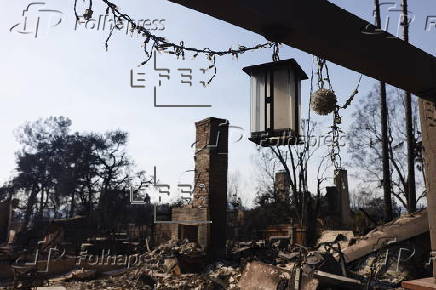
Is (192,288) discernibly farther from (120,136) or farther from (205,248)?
(120,136)

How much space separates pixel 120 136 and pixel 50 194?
321 inches

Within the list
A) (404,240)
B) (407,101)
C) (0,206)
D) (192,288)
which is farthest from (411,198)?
(0,206)

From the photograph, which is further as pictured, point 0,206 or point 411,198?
point 0,206

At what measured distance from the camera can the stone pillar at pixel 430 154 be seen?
3201 mm

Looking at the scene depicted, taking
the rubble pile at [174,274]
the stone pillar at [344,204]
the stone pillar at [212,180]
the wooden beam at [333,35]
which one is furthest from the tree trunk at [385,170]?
the wooden beam at [333,35]

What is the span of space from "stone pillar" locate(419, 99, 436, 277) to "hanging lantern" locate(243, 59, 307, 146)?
1.43 metres

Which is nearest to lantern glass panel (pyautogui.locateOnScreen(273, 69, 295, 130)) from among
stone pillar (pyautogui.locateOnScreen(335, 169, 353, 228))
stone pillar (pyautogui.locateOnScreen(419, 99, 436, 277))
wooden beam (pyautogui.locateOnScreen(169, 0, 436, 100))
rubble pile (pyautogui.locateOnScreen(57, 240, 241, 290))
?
wooden beam (pyautogui.locateOnScreen(169, 0, 436, 100))

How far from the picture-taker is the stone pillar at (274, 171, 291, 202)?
899 inches

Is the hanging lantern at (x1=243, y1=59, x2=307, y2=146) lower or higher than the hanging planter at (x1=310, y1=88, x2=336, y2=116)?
lower

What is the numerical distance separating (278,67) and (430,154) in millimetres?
1722

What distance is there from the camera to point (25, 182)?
109ft

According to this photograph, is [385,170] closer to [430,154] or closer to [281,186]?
[430,154]

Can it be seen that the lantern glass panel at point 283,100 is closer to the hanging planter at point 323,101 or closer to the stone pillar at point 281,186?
the hanging planter at point 323,101

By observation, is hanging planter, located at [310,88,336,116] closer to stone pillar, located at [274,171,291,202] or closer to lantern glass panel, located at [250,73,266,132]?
lantern glass panel, located at [250,73,266,132]
